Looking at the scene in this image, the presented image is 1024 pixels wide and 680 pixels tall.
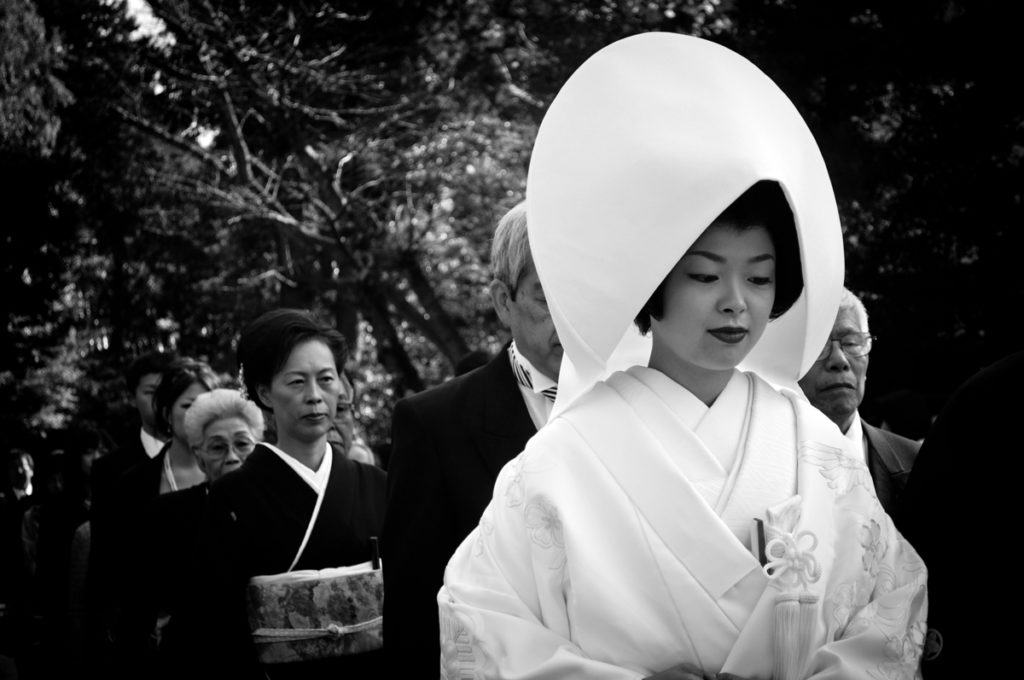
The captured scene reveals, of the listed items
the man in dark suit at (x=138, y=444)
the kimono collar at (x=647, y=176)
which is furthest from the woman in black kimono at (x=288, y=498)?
the man in dark suit at (x=138, y=444)

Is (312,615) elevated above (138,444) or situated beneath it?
situated beneath

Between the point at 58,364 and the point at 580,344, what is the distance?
1844 centimetres

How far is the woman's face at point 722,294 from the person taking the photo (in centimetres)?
244

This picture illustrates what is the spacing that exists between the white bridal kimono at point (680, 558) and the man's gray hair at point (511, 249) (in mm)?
881

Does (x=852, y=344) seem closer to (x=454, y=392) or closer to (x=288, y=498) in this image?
(x=454, y=392)

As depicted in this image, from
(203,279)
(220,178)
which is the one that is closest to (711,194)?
(220,178)

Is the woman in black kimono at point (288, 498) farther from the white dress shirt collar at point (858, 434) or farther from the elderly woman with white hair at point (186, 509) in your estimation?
the white dress shirt collar at point (858, 434)

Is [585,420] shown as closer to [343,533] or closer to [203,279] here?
[343,533]

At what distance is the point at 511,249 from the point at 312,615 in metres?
1.54

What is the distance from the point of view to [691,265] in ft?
8.00

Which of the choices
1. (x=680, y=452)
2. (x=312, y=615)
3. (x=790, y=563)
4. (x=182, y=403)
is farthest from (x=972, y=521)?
(x=182, y=403)

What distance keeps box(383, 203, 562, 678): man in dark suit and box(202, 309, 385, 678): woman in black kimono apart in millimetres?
917

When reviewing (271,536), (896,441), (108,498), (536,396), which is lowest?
(896,441)

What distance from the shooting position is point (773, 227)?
8.17ft
